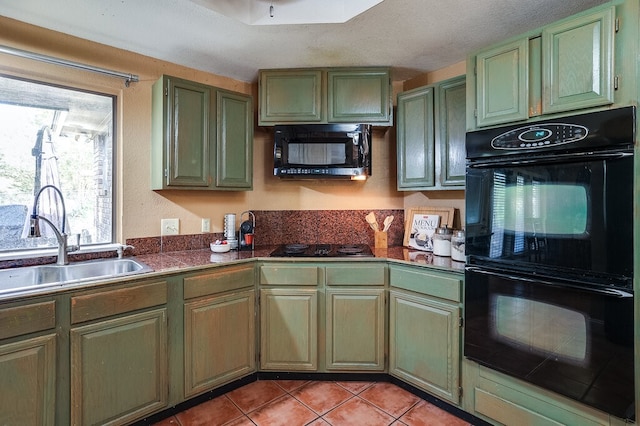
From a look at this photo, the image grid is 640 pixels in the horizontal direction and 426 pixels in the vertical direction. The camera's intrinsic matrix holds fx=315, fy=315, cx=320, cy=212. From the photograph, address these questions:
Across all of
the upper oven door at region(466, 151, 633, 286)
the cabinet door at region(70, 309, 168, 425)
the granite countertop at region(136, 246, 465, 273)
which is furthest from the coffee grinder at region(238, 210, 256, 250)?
the upper oven door at region(466, 151, 633, 286)

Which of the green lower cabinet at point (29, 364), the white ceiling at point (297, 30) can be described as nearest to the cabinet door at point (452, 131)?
the white ceiling at point (297, 30)

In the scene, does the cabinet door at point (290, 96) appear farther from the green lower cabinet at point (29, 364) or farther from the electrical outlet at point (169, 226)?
the green lower cabinet at point (29, 364)

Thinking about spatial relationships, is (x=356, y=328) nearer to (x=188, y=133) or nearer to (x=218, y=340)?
(x=218, y=340)

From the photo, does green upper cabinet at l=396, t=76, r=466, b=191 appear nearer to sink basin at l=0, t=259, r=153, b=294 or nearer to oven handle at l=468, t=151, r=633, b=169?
oven handle at l=468, t=151, r=633, b=169

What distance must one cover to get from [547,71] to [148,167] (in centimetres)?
247

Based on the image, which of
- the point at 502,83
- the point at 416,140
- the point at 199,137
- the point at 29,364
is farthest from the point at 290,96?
the point at 29,364

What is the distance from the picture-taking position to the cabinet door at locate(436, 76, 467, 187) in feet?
6.90

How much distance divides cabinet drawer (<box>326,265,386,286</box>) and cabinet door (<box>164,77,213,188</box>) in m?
1.12

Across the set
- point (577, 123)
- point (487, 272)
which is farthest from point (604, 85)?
point (487, 272)

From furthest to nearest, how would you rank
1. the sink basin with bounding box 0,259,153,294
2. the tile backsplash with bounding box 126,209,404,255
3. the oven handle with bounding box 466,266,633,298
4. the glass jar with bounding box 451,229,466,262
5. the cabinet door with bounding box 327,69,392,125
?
the tile backsplash with bounding box 126,209,404,255, the cabinet door with bounding box 327,69,392,125, the glass jar with bounding box 451,229,466,262, the sink basin with bounding box 0,259,153,294, the oven handle with bounding box 466,266,633,298

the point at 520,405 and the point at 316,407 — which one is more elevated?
the point at 520,405

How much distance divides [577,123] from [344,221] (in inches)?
67.4

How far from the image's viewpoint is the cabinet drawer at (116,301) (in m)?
1.49

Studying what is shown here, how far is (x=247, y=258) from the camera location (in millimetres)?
2105
